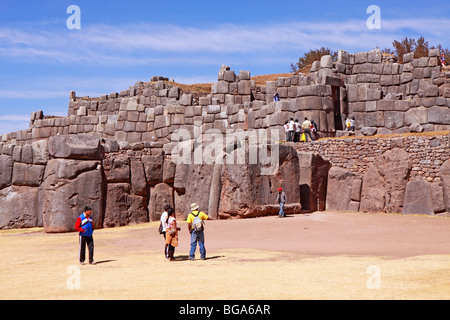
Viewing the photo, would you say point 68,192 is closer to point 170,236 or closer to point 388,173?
point 170,236

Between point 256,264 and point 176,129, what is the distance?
18.0 metres

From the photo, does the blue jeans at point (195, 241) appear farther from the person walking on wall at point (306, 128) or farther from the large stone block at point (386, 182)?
the person walking on wall at point (306, 128)

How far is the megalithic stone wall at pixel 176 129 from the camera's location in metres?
19.3

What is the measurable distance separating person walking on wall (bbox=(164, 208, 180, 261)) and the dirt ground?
268mm

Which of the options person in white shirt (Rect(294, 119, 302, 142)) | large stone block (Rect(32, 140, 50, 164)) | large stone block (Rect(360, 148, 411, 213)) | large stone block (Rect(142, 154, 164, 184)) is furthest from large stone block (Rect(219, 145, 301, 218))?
large stone block (Rect(32, 140, 50, 164))

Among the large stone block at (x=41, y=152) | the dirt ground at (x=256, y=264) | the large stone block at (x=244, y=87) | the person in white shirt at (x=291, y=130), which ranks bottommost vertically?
the dirt ground at (x=256, y=264)

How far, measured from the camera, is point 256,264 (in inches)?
400

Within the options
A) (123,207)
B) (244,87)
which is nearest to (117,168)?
(123,207)

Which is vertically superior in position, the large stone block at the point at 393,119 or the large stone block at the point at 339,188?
the large stone block at the point at 393,119

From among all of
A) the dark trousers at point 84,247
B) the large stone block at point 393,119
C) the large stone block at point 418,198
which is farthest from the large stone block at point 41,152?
the large stone block at point 393,119

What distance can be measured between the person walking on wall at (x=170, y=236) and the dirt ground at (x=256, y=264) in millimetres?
A: 268

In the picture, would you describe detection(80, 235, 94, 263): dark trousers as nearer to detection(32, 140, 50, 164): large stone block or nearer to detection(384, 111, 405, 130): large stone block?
detection(32, 140, 50, 164): large stone block
